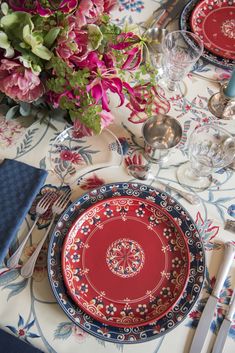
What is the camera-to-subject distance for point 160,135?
2.68ft

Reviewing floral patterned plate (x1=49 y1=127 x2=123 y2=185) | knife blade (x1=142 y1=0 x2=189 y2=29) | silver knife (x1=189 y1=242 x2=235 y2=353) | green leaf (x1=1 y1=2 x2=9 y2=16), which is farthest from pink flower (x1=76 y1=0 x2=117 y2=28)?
silver knife (x1=189 y1=242 x2=235 y2=353)

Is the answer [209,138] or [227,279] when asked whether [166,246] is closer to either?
[227,279]

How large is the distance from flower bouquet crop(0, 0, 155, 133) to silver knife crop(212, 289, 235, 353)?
39 cm

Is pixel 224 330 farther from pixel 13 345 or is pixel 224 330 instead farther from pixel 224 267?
pixel 13 345

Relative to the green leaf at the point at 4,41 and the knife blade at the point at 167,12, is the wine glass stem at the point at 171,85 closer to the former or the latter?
the knife blade at the point at 167,12

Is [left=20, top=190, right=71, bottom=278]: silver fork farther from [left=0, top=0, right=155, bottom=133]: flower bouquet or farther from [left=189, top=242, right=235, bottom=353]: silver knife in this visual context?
[left=189, top=242, right=235, bottom=353]: silver knife

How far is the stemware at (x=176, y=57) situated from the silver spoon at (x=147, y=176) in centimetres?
21

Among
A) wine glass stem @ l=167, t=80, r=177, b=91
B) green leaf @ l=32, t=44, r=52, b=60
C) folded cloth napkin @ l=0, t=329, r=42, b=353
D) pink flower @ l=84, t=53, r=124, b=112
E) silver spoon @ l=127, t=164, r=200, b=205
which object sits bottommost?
folded cloth napkin @ l=0, t=329, r=42, b=353

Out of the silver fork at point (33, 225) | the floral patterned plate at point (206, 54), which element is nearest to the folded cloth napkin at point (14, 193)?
the silver fork at point (33, 225)

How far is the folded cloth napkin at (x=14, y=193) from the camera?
670 millimetres

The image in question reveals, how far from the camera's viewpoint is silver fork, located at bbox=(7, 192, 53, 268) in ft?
2.15

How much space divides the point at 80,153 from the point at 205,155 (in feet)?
0.86

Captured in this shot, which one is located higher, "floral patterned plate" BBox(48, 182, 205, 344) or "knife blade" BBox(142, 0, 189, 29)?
"knife blade" BBox(142, 0, 189, 29)

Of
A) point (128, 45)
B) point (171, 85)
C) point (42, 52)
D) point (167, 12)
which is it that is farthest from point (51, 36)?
point (167, 12)
